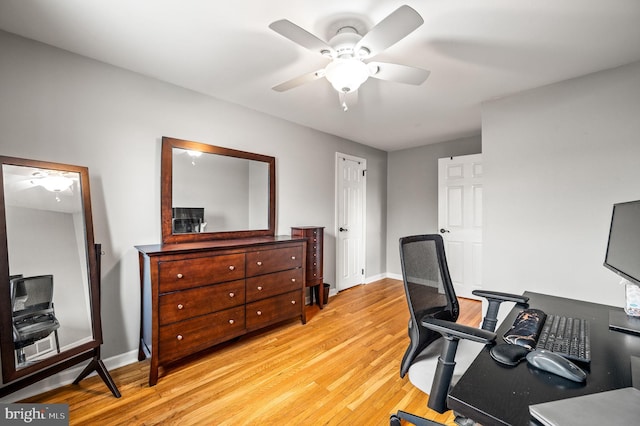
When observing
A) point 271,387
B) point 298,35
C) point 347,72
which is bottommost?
point 271,387

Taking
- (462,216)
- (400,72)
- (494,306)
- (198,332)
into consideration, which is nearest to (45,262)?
(198,332)

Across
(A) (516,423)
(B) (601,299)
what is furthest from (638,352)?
(B) (601,299)

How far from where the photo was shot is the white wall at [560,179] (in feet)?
7.25

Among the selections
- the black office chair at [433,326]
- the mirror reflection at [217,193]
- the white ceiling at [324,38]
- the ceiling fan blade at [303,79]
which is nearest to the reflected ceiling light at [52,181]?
the mirror reflection at [217,193]

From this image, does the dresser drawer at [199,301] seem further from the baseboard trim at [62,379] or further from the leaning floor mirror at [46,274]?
the baseboard trim at [62,379]

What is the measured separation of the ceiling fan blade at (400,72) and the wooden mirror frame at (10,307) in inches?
84.3

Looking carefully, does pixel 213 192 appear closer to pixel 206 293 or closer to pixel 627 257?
pixel 206 293

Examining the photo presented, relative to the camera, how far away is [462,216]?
405 cm

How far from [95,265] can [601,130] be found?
159 inches

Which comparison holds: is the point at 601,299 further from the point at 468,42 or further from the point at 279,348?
the point at 279,348

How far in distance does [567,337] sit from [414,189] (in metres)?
3.94

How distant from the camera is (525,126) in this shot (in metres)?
2.64

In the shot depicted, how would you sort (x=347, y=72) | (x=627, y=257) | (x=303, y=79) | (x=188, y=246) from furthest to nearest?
(x=188, y=246)
(x=303, y=79)
(x=347, y=72)
(x=627, y=257)

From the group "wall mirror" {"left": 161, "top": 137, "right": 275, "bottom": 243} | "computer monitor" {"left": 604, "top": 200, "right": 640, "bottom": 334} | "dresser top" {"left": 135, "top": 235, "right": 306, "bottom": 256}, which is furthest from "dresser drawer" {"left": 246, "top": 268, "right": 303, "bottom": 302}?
"computer monitor" {"left": 604, "top": 200, "right": 640, "bottom": 334}
